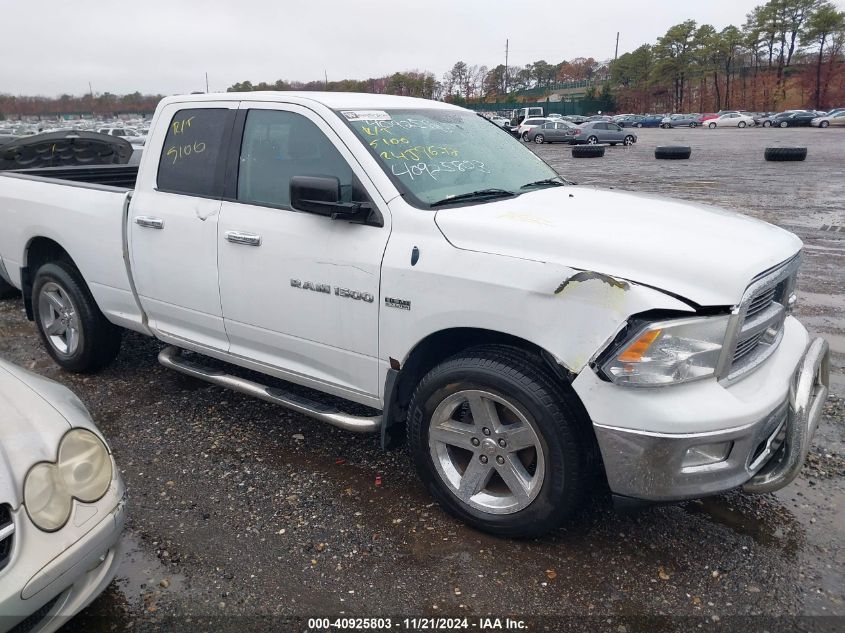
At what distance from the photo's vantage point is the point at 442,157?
3.51 m

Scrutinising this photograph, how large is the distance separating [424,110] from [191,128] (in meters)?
A: 1.41

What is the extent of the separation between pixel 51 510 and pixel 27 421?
389 mm

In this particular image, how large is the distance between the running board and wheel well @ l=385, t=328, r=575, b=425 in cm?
14

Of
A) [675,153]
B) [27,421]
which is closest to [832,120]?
[675,153]

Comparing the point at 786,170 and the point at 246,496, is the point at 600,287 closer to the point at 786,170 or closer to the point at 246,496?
the point at 246,496

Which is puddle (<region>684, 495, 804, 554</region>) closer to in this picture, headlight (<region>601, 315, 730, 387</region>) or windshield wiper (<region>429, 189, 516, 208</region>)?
headlight (<region>601, 315, 730, 387</region>)

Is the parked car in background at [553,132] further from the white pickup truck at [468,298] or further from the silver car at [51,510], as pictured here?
the silver car at [51,510]

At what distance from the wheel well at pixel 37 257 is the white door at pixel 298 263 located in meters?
1.98

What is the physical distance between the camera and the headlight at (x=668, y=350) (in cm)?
241

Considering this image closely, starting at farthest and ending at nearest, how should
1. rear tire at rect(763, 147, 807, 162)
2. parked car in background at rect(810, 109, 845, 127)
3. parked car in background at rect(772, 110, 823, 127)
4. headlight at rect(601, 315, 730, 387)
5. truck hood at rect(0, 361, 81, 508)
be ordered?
parked car in background at rect(772, 110, 823, 127)
parked car in background at rect(810, 109, 845, 127)
rear tire at rect(763, 147, 807, 162)
headlight at rect(601, 315, 730, 387)
truck hood at rect(0, 361, 81, 508)

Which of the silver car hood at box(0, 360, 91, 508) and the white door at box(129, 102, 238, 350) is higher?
the white door at box(129, 102, 238, 350)

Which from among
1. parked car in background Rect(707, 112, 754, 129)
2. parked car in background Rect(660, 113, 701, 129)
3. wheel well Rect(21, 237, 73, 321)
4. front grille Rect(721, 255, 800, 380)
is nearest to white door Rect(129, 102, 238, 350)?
wheel well Rect(21, 237, 73, 321)

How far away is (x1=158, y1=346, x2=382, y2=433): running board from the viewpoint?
3279 millimetres

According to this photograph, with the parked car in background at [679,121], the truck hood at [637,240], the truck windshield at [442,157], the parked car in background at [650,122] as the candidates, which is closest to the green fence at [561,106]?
the parked car in background at [650,122]
